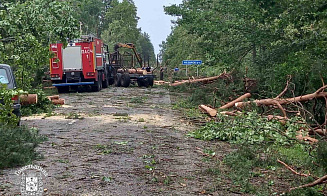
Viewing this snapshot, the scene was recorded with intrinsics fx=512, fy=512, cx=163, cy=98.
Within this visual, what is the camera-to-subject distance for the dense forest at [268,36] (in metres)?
19.2

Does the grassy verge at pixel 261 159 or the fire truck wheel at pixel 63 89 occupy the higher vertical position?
the fire truck wheel at pixel 63 89

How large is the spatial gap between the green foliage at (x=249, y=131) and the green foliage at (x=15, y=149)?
498 centimetres

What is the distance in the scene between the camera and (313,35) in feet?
67.4

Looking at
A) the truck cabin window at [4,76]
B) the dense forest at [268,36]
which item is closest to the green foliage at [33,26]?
the truck cabin window at [4,76]

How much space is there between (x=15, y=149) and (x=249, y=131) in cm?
611

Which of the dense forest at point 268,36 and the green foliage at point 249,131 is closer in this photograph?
the green foliage at point 249,131

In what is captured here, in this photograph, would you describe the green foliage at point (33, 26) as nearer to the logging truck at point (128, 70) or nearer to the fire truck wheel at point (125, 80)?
the fire truck wheel at point (125, 80)

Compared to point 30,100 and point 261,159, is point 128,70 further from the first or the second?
point 261,159

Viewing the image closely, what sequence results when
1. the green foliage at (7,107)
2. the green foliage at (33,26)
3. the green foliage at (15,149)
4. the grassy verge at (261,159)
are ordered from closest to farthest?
the grassy verge at (261,159)
the green foliage at (15,149)
the green foliage at (7,107)
the green foliage at (33,26)

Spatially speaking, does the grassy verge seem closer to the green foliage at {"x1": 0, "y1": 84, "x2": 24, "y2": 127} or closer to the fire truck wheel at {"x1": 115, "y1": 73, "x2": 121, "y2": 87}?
the green foliage at {"x1": 0, "y1": 84, "x2": 24, "y2": 127}

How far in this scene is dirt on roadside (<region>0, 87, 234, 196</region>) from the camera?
7.49 metres

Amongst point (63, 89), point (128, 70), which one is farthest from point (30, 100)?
point (128, 70)

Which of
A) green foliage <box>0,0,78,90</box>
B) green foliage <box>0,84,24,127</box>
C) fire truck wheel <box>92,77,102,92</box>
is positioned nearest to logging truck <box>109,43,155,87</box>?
fire truck wheel <box>92,77,102,92</box>

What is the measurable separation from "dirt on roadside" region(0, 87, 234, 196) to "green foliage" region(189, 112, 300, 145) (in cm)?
53
